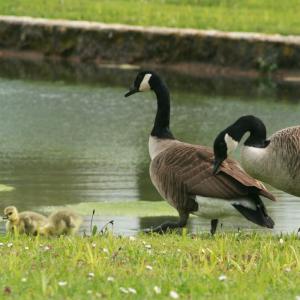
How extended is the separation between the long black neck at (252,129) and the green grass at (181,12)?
1285cm

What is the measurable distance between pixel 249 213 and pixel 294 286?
2714mm

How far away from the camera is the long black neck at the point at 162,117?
10.6 meters

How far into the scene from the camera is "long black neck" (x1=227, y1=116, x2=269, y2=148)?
932 centimetres

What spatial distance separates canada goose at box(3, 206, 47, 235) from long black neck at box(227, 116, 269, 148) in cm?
180

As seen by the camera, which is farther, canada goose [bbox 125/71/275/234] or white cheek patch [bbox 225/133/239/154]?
white cheek patch [bbox 225/133/239/154]

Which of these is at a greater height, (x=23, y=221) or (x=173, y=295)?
(x=173, y=295)

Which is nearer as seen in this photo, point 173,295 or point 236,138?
point 173,295

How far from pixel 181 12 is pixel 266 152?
15.7 meters

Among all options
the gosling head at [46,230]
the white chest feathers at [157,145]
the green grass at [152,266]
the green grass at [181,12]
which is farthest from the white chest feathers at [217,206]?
the green grass at [181,12]

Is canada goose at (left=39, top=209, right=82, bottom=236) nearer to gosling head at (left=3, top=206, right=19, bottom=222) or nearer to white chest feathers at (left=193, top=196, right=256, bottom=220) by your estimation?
gosling head at (left=3, top=206, right=19, bottom=222)

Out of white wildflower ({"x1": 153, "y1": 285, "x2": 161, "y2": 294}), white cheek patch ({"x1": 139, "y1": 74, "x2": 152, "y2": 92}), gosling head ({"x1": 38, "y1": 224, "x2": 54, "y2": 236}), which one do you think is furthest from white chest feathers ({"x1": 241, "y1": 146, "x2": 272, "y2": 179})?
white wildflower ({"x1": 153, "y1": 285, "x2": 161, "y2": 294})

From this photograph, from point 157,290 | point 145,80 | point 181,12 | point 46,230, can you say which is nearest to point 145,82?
point 145,80

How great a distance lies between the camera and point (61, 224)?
962 centimetres

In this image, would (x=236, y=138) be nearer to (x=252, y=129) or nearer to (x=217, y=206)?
(x=252, y=129)
